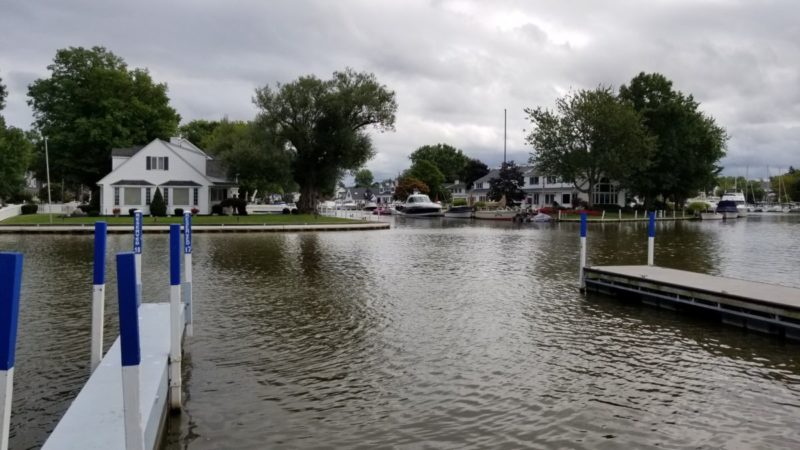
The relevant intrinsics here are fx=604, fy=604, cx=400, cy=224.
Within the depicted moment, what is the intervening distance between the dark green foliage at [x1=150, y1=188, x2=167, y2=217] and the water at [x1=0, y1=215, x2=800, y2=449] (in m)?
34.4

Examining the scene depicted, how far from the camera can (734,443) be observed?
656 cm

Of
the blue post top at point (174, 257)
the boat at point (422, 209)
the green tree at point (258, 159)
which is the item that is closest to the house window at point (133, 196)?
the green tree at point (258, 159)

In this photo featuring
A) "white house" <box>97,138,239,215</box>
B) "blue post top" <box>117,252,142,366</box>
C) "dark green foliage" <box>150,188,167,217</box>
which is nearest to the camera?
"blue post top" <box>117,252,142,366</box>

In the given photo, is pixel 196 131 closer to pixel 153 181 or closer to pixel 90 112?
pixel 90 112

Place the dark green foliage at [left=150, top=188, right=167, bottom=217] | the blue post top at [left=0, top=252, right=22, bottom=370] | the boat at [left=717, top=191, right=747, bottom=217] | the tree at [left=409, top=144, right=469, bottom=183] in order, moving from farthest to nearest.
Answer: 1. the tree at [left=409, top=144, right=469, bottom=183]
2. the boat at [left=717, top=191, right=747, bottom=217]
3. the dark green foliage at [left=150, top=188, right=167, bottom=217]
4. the blue post top at [left=0, top=252, right=22, bottom=370]

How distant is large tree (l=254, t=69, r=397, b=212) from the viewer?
57875 millimetres

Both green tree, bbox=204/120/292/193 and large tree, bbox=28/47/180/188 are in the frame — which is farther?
large tree, bbox=28/47/180/188

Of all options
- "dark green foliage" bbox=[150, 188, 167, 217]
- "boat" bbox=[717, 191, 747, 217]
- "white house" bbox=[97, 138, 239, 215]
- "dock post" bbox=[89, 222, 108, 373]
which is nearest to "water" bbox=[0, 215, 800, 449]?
"dock post" bbox=[89, 222, 108, 373]

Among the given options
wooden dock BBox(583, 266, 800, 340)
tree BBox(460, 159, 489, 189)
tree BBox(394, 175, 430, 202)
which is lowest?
wooden dock BBox(583, 266, 800, 340)

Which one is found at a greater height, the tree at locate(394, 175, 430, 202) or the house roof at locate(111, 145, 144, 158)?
the house roof at locate(111, 145, 144, 158)

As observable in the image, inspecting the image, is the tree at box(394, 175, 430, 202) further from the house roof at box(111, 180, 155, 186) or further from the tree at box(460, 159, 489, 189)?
the house roof at box(111, 180, 155, 186)

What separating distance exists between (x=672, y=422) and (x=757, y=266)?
1791cm

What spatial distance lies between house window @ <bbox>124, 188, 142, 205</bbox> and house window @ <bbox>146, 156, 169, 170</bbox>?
2.31 m

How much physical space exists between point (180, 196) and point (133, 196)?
3931 millimetres
